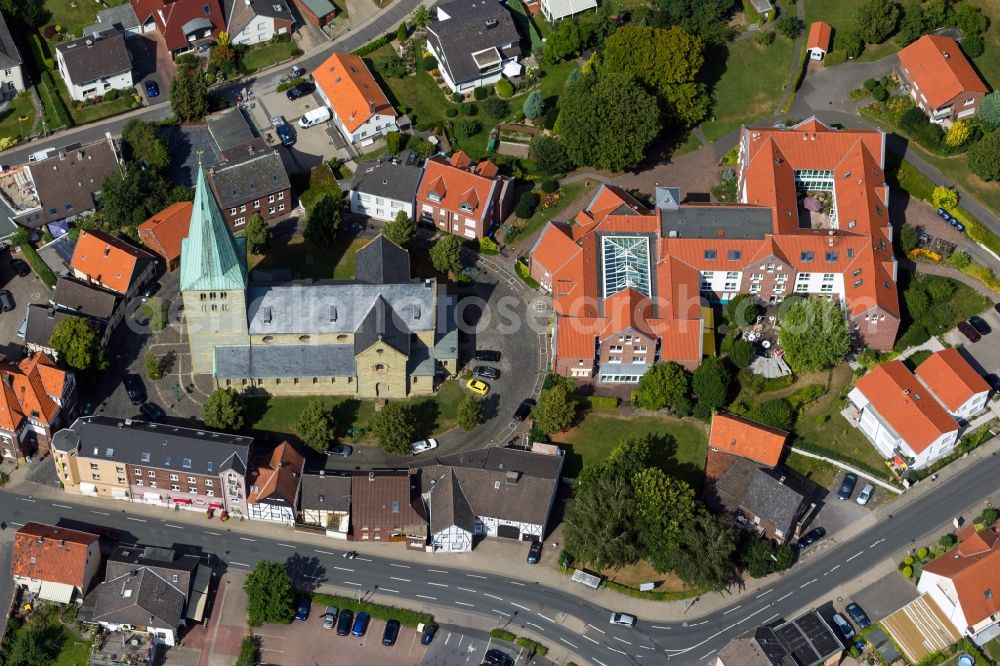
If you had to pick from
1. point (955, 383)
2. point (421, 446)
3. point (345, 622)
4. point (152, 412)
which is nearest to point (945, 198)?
point (955, 383)

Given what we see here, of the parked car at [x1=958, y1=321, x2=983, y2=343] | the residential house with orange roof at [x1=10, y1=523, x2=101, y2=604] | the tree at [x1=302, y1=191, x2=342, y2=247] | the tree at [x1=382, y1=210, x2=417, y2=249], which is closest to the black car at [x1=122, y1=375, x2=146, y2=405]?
the residential house with orange roof at [x1=10, y1=523, x2=101, y2=604]

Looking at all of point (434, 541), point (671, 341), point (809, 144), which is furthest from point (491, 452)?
point (809, 144)

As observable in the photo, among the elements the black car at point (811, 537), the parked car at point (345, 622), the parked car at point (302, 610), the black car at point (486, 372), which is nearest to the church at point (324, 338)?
the black car at point (486, 372)

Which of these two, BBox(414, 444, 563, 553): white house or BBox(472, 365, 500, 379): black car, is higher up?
BBox(472, 365, 500, 379): black car

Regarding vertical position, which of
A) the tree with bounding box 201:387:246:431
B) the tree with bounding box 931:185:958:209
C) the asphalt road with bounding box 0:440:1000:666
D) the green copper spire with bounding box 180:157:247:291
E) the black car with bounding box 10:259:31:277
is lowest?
the asphalt road with bounding box 0:440:1000:666

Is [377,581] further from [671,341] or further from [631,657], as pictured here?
[671,341]

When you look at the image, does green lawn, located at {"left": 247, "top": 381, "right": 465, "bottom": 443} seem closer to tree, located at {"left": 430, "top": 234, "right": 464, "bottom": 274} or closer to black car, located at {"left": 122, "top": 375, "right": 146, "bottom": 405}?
black car, located at {"left": 122, "top": 375, "right": 146, "bottom": 405}
